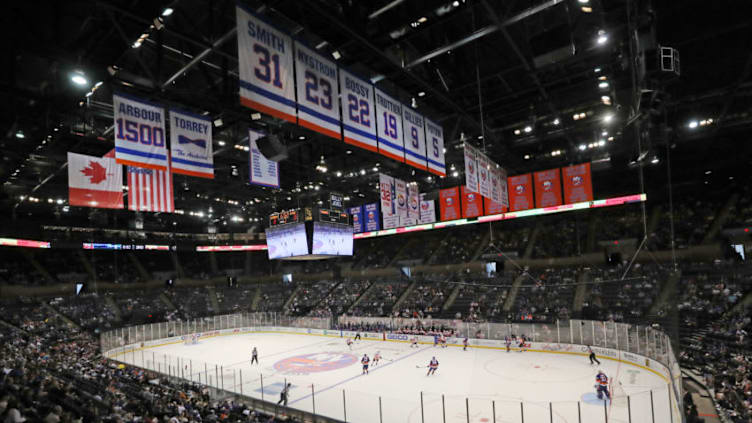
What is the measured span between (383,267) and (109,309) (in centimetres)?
2516

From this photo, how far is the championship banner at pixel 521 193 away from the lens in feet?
70.1

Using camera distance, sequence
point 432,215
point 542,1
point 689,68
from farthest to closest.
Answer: point 432,215, point 689,68, point 542,1

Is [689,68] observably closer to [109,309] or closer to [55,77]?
[55,77]

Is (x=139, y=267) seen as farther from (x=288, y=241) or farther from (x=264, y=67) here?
(x=264, y=67)

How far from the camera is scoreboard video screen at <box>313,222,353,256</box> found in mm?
16942

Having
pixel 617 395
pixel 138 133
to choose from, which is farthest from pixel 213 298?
pixel 617 395

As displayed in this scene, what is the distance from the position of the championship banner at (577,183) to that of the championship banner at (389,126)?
42.5ft

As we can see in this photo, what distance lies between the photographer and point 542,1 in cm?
937

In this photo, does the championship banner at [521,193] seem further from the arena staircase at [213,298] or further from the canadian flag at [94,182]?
the arena staircase at [213,298]

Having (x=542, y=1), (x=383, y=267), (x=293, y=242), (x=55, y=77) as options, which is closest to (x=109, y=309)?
(x=383, y=267)

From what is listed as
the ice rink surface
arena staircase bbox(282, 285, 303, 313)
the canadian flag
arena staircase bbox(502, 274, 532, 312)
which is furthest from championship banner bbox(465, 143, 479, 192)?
arena staircase bbox(282, 285, 303, 313)

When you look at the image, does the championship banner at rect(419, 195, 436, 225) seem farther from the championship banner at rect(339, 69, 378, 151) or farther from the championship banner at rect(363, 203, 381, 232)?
the championship banner at rect(339, 69, 378, 151)

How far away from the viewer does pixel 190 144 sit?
11062 millimetres

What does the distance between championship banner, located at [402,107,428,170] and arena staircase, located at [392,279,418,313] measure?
75.3 ft
